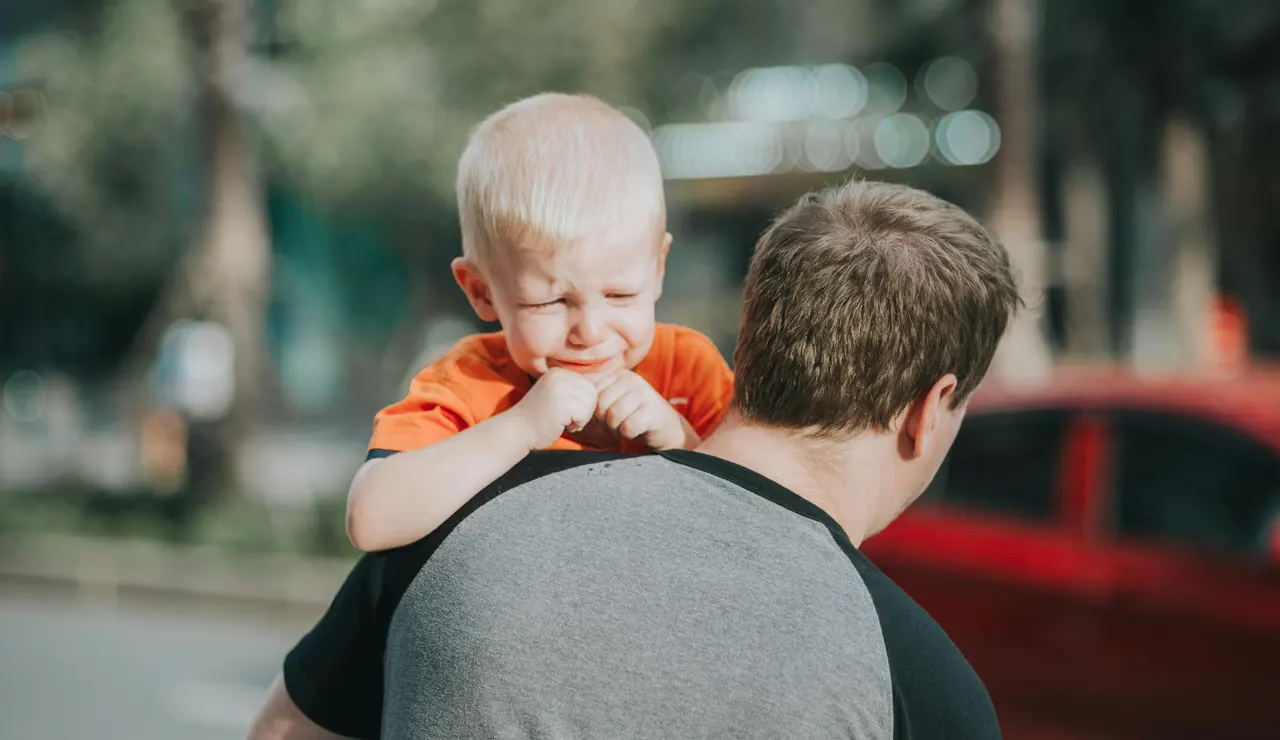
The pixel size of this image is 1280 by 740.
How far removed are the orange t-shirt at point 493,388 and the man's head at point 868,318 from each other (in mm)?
303

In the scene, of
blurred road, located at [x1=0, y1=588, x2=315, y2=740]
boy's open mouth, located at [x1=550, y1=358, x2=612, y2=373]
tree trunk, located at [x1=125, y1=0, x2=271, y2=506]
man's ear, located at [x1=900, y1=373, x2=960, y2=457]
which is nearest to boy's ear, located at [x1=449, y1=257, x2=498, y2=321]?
boy's open mouth, located at [x1=550, y1=358, x2=612, y2=373]

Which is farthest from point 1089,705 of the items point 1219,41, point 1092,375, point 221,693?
point 1219,41

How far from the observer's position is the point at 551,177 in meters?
1.67

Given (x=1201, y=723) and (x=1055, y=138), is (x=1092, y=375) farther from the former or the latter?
(x=1055, y=138)

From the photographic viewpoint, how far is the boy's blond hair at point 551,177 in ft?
5.46

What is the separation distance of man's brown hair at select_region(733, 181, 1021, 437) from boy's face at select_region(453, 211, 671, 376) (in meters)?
0.20

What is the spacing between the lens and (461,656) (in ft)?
4.58

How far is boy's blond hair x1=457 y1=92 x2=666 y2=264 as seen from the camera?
166 cm

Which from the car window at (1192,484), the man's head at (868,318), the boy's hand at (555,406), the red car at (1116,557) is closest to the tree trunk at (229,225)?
the red car at (1116,557)

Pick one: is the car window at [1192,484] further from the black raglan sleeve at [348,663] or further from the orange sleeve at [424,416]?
the black raglan sleeve at [348,663]

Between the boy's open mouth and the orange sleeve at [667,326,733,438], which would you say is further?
the orange sleeve at [667,326,733,438]

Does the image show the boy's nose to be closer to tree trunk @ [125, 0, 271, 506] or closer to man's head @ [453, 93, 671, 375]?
man's head @ [453, 93, 671, 375]

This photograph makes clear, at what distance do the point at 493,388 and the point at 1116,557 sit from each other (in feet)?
11.3

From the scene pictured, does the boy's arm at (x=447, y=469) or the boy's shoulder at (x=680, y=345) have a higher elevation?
the boy's shoulder at (x=680, y=345)
